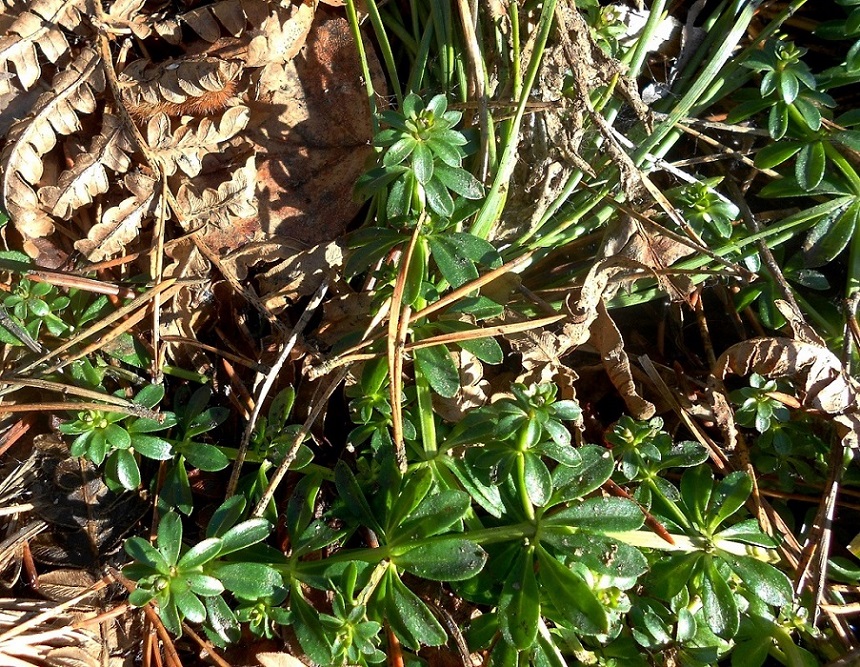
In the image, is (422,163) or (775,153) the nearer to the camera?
(422,163)

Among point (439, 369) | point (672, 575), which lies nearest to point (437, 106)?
point (439, 369)

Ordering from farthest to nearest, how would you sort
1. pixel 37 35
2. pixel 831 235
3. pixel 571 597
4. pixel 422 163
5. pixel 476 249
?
pixel 831 235 → pixel 37 35 → pixel 476 249 → pixel 422 163 → pixel 571 597

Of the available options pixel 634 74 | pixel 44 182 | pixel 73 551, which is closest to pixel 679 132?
pixel 634 74

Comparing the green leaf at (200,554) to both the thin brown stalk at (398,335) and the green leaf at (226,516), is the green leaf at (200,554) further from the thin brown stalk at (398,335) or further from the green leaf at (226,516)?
the thin brown stalk at (398,335)


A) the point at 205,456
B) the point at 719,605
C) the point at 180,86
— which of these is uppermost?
the point at 180,86

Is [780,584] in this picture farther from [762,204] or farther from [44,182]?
[44,182]

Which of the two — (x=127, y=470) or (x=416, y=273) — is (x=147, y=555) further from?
(x=416, y=273)
